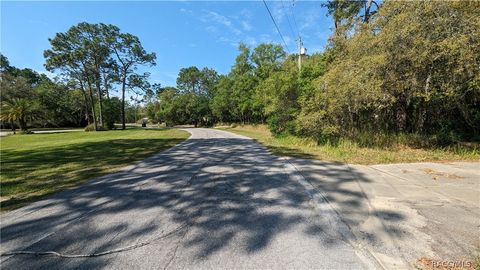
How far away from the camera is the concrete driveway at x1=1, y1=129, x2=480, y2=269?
8.61 ft

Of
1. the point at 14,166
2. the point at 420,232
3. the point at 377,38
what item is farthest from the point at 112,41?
the point at 420,232

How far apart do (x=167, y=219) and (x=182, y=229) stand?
44 cm

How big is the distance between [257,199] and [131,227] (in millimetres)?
2103

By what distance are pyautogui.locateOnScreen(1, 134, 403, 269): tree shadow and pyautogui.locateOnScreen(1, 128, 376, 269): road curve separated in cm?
1

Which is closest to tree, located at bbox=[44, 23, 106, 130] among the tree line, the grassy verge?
the tree line

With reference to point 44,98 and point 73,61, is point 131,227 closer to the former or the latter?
point 73,61

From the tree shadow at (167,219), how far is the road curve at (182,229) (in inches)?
0.5

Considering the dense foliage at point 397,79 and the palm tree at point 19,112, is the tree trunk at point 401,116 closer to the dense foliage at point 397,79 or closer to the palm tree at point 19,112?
the dense foliage at point 397,79

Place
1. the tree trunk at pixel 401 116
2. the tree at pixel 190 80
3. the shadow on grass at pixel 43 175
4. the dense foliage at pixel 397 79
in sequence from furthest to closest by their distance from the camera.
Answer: the tree at pixel 190 80 < the tree trunk at pixel 401 116 < the dense foliage at pixel 397 79 < the shadow on grass at pixel 43 175

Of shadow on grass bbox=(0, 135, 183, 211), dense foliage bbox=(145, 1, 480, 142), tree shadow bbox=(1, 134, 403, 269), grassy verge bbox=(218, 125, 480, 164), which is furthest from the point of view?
dense foliage bbox=(145, 1, 480, 142)

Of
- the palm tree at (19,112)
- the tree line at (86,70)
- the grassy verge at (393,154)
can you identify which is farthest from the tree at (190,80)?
the grassy verge at (393,154)

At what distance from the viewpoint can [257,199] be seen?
175 inches

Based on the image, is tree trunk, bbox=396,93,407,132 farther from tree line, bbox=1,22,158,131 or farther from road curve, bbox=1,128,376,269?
tree line, bbox=1,22,158,131

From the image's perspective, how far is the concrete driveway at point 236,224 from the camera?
2.62 meters
